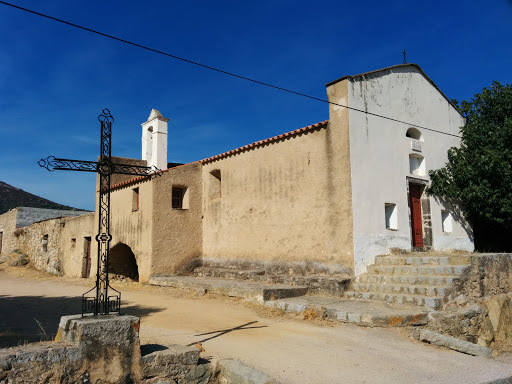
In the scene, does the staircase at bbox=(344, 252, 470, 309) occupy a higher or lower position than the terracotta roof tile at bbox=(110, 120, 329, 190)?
lower

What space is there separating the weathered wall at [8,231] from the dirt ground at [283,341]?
17672mm

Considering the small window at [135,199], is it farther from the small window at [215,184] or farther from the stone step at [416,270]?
the stone step at [416,270]

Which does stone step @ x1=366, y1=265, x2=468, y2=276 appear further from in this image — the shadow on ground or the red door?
the shadow on ground

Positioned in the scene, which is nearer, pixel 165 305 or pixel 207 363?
pixel 207 363

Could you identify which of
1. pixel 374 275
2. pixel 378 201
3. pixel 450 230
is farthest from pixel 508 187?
pixel 374 275

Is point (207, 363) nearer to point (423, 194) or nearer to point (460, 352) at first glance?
Answer: point (460, 352)

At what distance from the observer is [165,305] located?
971cm

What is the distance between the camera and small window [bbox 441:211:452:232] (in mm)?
13375

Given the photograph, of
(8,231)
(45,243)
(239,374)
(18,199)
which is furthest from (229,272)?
(18,199)

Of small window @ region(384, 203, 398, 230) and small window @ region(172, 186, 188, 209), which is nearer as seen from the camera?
small window @ region(384, 203, 398, 230)

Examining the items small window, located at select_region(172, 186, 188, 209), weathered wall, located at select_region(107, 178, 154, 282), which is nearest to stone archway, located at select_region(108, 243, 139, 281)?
weathered wall, located at select_region(107, 178, 154, 282)

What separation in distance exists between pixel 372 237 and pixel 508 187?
16.8 ft

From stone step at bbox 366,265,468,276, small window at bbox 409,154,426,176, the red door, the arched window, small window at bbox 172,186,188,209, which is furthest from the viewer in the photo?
small window at bbox 172,186,188,209

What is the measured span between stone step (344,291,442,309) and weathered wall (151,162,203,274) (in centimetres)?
645
